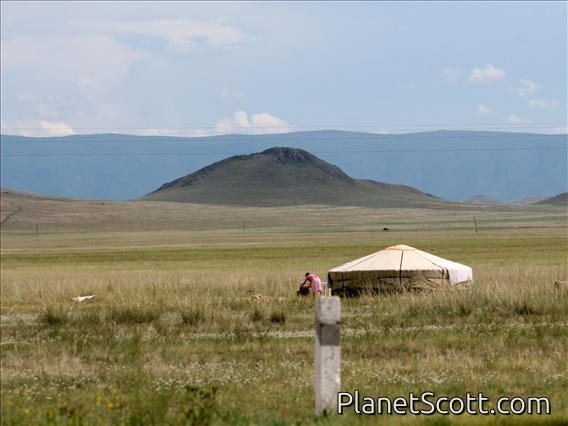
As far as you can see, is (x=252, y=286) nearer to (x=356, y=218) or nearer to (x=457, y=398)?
(x=457, y=398)

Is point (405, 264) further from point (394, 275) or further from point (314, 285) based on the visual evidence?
point (314, 285)

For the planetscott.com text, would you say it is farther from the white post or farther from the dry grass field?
the white post

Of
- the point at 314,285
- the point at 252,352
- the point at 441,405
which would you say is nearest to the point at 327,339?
the point at 441,405

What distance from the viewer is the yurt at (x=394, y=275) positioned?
23.4 meters

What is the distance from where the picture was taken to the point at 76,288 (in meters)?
27.7

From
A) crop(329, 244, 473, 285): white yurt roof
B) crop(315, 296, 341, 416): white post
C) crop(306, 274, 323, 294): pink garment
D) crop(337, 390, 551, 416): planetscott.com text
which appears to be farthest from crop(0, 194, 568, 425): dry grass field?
crop(329, 244, 473, 285): white yurt roof

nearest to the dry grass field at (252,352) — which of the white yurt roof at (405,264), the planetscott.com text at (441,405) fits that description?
the planetscott.com text at (441,405)

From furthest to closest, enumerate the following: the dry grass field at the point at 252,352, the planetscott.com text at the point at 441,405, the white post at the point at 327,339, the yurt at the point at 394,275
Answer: the yurt at the point at 394,275 < the planetscott.com text at the point at 441,405 < the dry grass field at the point at 252,352 < the white post at the point at 327,339

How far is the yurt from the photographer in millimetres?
23359

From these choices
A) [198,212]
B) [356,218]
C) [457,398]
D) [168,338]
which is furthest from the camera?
[198,212]

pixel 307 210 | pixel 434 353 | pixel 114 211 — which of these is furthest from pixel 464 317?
pixel 307 210

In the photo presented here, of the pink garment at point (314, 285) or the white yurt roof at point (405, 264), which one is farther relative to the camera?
the white yurt roof at point (405, 264)

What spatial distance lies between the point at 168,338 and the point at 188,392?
559 centimetres

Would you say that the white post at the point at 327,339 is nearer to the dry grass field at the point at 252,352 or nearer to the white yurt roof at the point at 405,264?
the dry grass field at the point at 252,352
